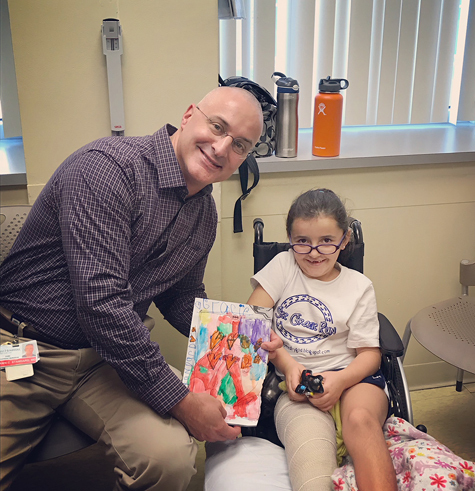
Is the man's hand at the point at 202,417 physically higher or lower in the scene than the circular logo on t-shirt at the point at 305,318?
lower

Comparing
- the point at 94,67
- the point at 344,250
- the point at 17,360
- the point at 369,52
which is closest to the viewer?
the point at 17,360

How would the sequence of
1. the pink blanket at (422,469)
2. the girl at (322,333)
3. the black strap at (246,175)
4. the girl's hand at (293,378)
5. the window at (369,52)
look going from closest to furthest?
the pink blanket at (422,469) < the girl at (322,333) < the girl's hand at (293,378) < the black strap at (246,175) < the window at (369,52)

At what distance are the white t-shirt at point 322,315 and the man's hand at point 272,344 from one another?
0.07m

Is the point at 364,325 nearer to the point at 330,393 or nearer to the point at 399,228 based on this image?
the point at 330,393

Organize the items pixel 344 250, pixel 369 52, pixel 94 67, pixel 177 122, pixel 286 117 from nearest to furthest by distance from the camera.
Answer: pixel 344 250 < pixel 94 67 < pixel 177 122 < pixel 286 117 < pixel 369 52

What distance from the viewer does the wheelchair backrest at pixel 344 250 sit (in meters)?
1.95

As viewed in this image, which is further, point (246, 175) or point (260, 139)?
point (260, 139)

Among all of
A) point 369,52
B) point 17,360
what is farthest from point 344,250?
point 369,52

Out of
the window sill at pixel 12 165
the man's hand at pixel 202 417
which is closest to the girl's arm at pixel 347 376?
the man's hand at pixel 202 417

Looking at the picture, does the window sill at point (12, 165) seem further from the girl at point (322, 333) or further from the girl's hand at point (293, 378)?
the girl's hand at point (293, 378)

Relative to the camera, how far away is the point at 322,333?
6.00 feet

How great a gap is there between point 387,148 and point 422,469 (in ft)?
5.10

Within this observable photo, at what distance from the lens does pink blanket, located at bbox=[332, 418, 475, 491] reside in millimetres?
1400

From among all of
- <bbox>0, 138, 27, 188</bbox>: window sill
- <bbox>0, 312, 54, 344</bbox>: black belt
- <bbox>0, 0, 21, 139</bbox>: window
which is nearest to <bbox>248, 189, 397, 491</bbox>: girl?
<bbox>0, 312, 54, 344</bbox>: black belt
